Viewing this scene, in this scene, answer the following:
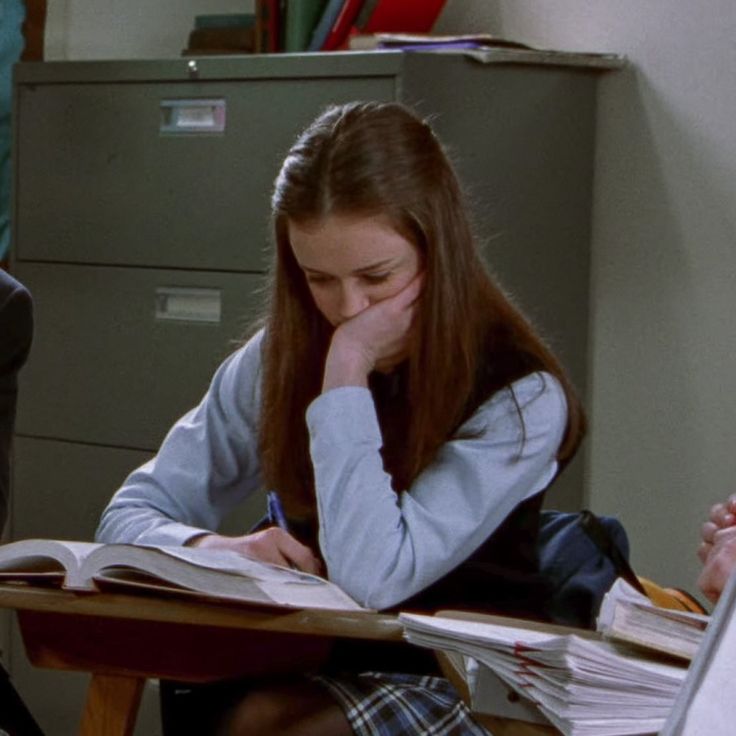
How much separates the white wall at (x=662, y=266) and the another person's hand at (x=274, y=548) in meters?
1.01

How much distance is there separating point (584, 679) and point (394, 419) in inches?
33.6

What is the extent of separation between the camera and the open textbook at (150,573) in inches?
58.1

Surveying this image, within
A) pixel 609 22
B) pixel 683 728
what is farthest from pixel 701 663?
pixel 609 22

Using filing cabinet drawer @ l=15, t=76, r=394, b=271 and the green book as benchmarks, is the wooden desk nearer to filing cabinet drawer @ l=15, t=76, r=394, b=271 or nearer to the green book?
filing cabinet drawer @ l=15, t=76, r=394, b=271

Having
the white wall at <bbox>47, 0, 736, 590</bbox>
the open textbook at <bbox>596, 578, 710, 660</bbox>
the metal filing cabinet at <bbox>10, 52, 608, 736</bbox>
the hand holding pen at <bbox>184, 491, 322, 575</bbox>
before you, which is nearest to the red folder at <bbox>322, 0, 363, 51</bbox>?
the metal filing cabinet at <bbox>10, 52, 608, 736</bbox>

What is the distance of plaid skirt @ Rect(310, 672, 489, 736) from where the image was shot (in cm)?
167

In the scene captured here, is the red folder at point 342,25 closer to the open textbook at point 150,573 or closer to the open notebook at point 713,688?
the open textbook at point 150,573

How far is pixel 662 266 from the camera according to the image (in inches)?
108

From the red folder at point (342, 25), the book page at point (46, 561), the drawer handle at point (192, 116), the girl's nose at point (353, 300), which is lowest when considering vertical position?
the book page at point (46, 561)

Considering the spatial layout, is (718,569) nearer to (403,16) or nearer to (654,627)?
(654,627)

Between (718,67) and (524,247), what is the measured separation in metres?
0.43

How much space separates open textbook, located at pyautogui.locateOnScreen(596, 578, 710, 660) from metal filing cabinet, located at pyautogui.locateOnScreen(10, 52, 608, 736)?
5.08 feet

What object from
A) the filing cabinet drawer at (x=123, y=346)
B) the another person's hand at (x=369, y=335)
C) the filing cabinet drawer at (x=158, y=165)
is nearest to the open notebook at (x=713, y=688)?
the another person's hand at (x=369, y=335)

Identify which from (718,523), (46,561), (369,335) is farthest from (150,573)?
(718,523)
